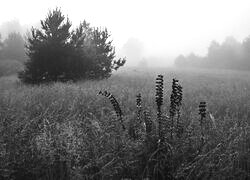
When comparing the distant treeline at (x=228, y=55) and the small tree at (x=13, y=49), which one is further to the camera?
the distant treeline at (x=228, y=55)

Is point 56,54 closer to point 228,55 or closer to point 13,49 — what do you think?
point 13,49

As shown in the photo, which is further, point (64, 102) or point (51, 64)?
point (51, 64)

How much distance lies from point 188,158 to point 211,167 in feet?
1.36

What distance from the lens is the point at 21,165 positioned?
3.53m

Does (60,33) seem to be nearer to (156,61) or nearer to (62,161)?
(62,161)

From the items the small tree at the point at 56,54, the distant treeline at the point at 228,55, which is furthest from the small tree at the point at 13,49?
the distant treeline at the point at 228,55

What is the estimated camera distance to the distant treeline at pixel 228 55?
1804 inches

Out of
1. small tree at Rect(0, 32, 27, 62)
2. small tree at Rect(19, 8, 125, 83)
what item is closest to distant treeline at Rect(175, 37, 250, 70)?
small tree at Rect(0, 32, 27, 62)

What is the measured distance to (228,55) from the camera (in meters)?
50.6

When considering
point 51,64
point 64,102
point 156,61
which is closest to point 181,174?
point 64,102

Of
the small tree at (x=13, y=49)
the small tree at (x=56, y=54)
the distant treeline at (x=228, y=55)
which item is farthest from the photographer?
the distant treeline at (x=228, y=55)

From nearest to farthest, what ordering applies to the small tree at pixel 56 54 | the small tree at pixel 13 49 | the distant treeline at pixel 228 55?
1. the small tree at pixel 56 54
2. the small tree at pixel 13 49
3. the distant treeline at pixel 228 55

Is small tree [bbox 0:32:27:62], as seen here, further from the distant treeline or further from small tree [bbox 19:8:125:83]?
the distant treeline

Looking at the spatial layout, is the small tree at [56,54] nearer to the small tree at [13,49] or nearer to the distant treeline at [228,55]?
the small tree at [13,49]
